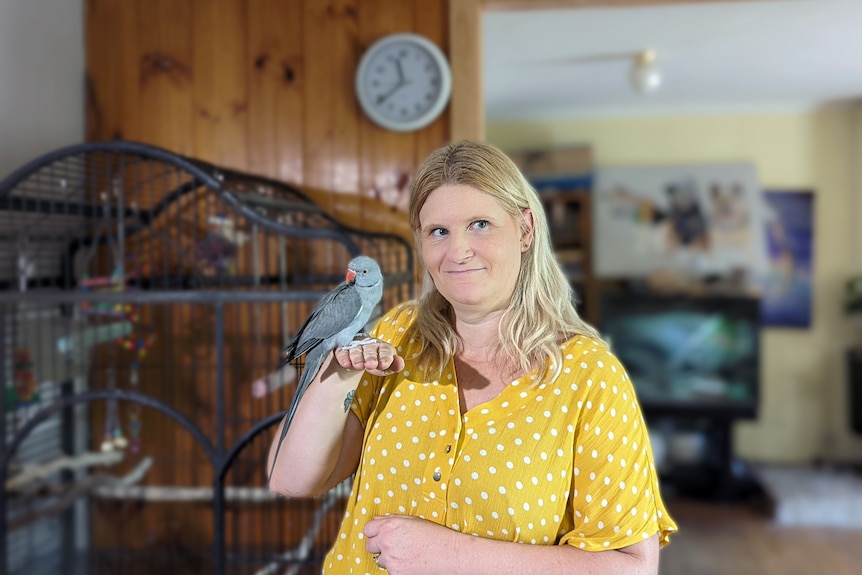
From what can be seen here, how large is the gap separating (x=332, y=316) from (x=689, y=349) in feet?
13.6

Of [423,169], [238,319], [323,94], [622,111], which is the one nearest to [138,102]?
[323,94]

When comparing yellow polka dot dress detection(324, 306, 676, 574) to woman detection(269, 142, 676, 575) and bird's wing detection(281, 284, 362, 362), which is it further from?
bird's wing detection(281, 284, 362, 362)

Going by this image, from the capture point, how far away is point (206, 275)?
218 centimetres

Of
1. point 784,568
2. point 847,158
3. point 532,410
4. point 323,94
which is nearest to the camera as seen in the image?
point 532,410

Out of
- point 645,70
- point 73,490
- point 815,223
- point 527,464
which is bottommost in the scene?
point 73,490

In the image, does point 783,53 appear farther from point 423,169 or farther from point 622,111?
point 423,169

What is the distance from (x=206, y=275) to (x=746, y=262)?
11.9ft

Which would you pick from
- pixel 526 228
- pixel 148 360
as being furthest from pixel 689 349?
pixel 526 228

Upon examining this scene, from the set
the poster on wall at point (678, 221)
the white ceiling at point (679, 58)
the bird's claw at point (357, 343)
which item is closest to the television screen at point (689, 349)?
the poster on wall at point (678, 221)

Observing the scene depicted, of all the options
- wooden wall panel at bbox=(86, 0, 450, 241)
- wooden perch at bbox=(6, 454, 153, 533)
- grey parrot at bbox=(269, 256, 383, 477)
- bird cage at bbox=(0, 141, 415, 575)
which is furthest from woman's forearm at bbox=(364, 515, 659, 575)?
wooden wall panel at bbox=(86, 0, 450, 241)

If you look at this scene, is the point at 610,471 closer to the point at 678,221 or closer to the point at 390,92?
the point at 390,92

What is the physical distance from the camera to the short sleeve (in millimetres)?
849

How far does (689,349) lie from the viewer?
4.55 m

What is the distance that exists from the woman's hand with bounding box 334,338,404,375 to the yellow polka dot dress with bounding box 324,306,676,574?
15 centimetres
